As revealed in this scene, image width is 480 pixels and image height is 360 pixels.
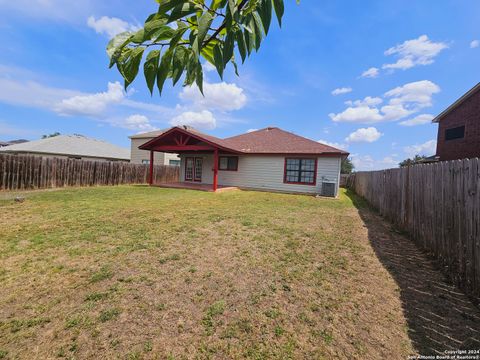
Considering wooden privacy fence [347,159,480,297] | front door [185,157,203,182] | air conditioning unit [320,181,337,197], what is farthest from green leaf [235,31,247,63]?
front door [185,157,203,182]

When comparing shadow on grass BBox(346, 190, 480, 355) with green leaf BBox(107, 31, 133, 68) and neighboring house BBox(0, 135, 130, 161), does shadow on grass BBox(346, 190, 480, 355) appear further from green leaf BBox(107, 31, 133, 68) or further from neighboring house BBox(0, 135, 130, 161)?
neighboring house BBox(0, 135, 130, 161)

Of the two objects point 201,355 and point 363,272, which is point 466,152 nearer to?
point 363,272

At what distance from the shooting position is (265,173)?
14570 mm

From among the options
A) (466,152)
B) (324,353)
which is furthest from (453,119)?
(324,353)

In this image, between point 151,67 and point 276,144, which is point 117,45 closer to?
point 151,67

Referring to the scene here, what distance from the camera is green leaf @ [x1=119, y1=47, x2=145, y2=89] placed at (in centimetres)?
80

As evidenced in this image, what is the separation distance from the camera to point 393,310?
256 cm

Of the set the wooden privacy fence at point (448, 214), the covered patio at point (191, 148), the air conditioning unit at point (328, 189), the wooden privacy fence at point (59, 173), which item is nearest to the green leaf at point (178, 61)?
the wooden privacy fence at point (448, 214)

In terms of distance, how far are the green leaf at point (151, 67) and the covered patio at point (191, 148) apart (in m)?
11.5

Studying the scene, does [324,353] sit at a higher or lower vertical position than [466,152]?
lower

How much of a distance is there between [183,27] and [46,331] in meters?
2.82

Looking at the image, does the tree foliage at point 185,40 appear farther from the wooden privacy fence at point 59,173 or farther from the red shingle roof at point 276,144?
the wooden privacy fence at point 59,173

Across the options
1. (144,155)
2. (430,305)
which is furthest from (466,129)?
(144,155)

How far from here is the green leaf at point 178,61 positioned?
0.84m
